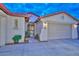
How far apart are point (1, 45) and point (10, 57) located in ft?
10.7

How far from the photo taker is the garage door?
14006mm

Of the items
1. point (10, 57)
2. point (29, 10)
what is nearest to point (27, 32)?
point (29, 10)

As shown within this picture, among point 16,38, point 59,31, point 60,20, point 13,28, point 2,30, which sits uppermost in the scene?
point 60,20

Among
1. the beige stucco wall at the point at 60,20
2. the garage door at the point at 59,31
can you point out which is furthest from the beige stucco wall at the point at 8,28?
the garage door at the point at 59,31

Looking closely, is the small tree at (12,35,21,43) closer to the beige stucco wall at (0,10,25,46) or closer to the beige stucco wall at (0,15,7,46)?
the beige stucco wall at (0,10,25,46)

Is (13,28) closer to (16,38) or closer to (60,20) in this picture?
(16,38)

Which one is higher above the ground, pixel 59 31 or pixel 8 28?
pixel 8 28

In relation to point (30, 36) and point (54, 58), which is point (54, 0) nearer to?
point (54, 58)

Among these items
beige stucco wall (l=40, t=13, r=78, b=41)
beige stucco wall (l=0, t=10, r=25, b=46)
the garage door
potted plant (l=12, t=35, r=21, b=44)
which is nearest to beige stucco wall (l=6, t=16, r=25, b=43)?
beige stucco wall (l=0, t=10, r=25, b=46)

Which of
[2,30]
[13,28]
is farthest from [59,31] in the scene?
[2,30]

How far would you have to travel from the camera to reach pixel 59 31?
1399cm

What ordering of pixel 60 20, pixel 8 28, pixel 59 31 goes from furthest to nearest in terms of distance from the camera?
pixel 60 20, pixel 59 31, pixel 8 28

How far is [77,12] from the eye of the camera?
36.4 ft

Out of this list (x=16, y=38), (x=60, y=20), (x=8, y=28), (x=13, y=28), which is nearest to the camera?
(x=16, y=38)
